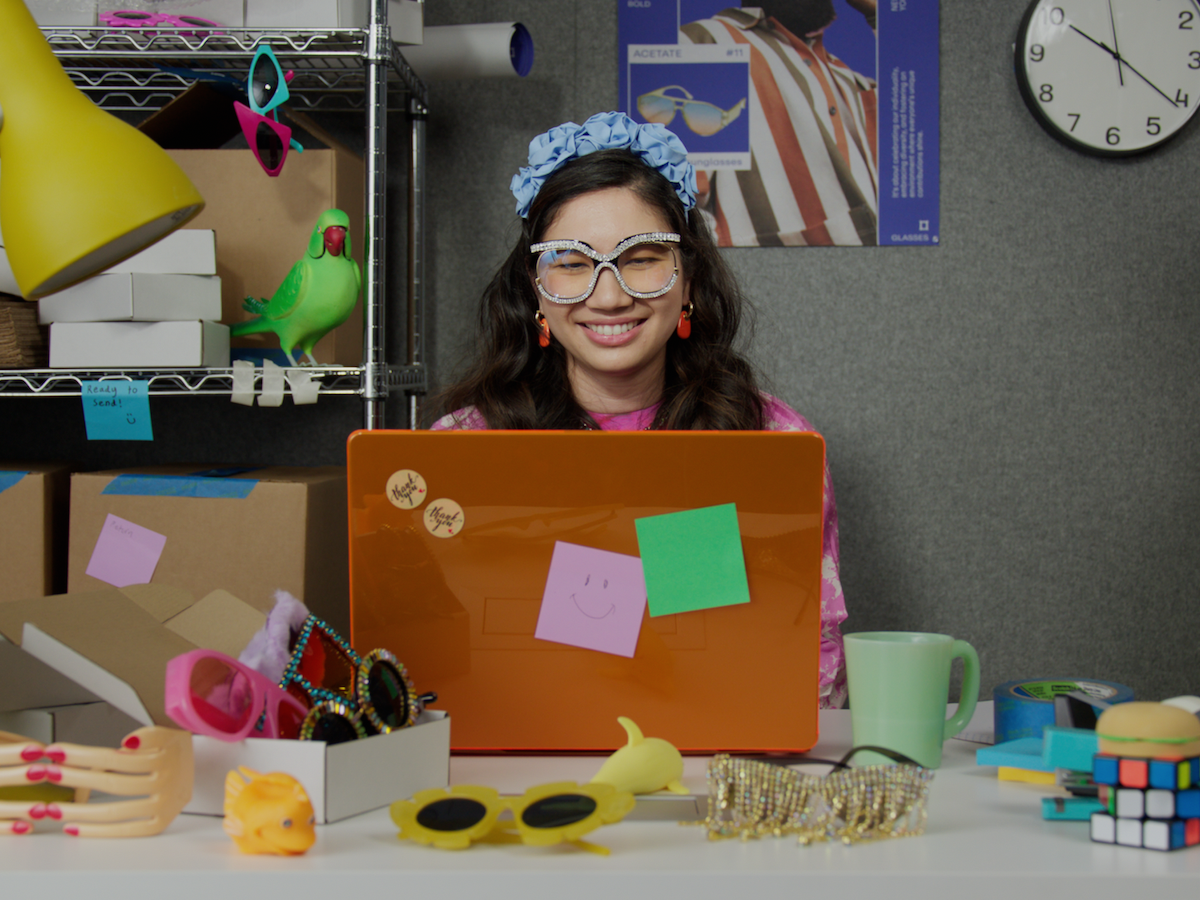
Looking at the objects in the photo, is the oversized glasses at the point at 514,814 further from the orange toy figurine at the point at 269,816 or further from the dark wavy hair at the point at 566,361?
the dark wavy hair at the point at 566,361

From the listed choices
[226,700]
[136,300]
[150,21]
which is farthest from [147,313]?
[226,700]

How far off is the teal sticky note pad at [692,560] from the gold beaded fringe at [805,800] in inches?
5.1

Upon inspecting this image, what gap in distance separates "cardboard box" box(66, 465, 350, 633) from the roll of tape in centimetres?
85

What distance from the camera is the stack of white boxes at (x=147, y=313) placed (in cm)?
130

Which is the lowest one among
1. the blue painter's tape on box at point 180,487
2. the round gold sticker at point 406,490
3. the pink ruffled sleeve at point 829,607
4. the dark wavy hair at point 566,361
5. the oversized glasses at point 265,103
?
the pink ruffled sleeve at point 829,607

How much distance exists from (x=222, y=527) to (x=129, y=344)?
306 millimetres

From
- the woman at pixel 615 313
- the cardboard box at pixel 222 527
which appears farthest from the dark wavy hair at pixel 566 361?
the cardboard box at pixel 222 527

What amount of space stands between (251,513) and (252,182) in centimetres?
52

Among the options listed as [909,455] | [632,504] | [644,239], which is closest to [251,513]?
[644,239]

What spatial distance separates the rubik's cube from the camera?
0.49 metres

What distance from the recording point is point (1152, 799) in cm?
49

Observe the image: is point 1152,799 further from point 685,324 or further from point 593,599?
point 685,324

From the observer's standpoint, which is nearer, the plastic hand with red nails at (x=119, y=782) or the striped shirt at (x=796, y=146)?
the plastic hand with red nails at (x=119, y=782)

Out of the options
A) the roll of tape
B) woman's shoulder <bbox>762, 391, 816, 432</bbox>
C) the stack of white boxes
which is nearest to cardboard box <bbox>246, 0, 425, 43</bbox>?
the stack of white boxes
